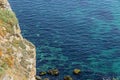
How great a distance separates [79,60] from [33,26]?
2626cm

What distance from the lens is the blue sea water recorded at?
74438mm

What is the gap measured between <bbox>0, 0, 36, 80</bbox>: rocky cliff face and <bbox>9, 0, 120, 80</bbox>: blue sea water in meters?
29.3

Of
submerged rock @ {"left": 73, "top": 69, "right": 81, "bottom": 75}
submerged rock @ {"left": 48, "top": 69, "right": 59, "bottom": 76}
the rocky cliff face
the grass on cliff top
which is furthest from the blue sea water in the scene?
the grass on cliff top

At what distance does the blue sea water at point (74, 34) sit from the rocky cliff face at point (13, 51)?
96.0 ft

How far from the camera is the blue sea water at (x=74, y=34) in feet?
244

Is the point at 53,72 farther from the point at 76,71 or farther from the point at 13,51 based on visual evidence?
the point at 13,51

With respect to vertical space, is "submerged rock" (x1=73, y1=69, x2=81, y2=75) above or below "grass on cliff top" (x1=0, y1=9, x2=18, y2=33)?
below

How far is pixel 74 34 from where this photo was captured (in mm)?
91125

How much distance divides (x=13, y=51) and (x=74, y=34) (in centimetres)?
Answer: 5537

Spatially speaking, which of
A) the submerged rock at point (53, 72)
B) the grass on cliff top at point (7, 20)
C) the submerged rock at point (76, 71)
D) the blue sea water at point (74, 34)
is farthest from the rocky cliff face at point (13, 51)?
the submerged rock at point (76, 71)

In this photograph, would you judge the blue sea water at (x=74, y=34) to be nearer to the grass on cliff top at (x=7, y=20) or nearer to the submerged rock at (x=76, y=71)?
the submerged rock at (x=76, y=71)

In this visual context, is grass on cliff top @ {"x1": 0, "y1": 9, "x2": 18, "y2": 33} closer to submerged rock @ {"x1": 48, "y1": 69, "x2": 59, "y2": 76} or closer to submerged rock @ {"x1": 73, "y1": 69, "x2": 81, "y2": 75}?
submerged rock @ {"x1": 48, "y1": 69, "x2": 59, "y2": 76}

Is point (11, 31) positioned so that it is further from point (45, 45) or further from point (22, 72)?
point (45, 45)

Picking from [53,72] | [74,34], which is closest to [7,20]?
[53,72]
